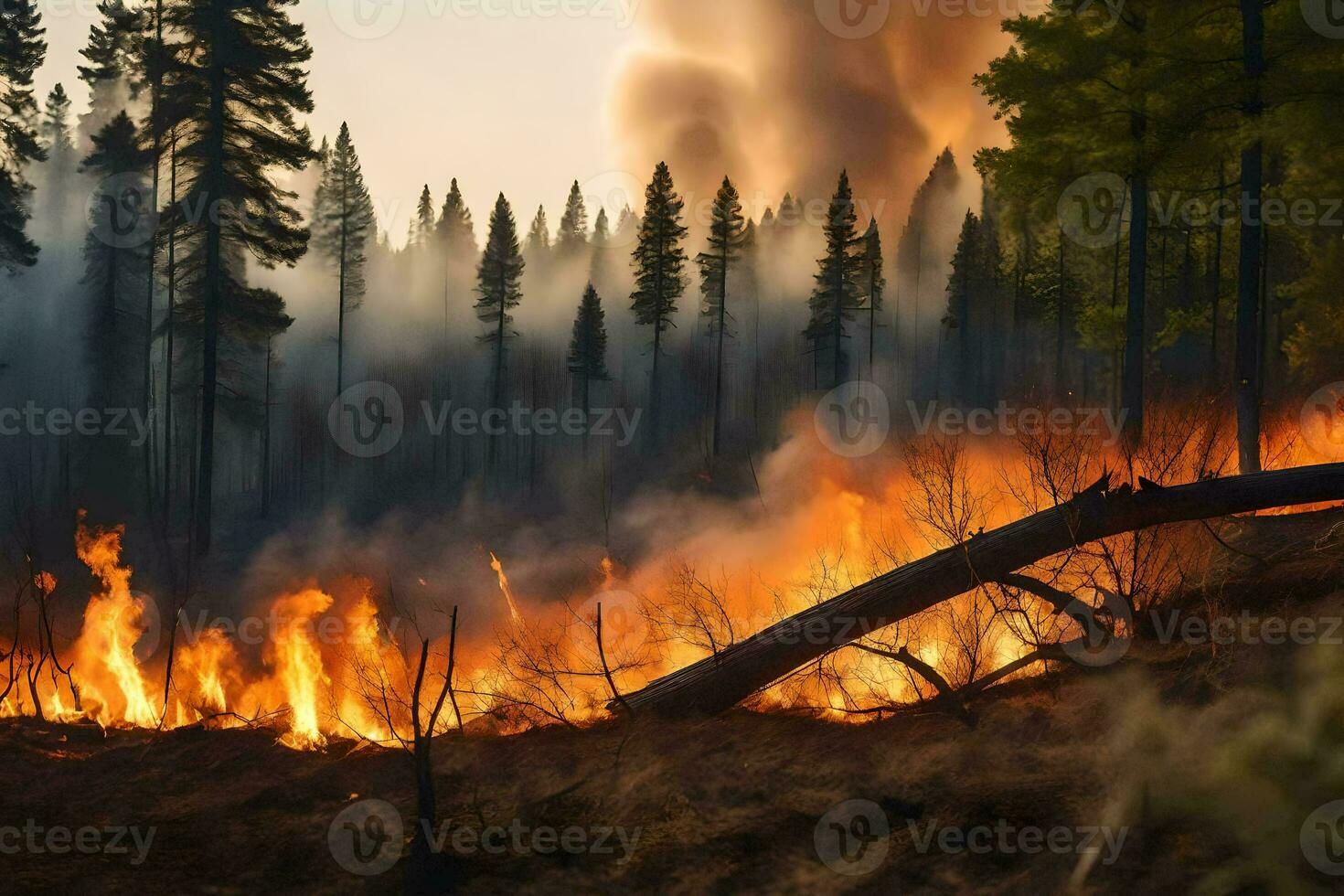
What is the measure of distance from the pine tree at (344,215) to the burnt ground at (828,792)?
42.6 m

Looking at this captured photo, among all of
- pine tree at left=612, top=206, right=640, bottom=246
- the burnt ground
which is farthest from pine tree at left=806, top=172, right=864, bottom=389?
pine tree at left=612, top=206, right=640, bottom=246

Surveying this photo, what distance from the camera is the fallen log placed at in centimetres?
893

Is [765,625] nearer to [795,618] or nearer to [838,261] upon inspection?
[795,618]

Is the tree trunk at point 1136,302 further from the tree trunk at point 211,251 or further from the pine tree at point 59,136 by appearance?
the pine tree at point 59,136

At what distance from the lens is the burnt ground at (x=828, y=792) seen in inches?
244

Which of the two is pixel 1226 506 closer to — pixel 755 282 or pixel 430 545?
pixel 430 545

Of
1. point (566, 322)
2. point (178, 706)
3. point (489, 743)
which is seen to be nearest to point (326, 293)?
point (566, 322)

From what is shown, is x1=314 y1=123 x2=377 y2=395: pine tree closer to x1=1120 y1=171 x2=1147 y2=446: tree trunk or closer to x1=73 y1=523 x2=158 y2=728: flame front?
x1=73 y1=523 x2=158 y2=728: flame front

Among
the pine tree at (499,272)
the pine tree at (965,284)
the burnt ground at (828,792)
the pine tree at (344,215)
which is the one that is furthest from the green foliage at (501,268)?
the burnt ground at (828,792)

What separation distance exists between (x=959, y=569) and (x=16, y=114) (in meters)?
34.0

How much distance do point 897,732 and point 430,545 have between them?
102 ft

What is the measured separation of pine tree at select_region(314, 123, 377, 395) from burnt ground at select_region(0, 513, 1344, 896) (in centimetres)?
4257

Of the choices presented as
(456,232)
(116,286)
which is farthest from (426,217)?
(116,286)

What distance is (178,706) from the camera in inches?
531
